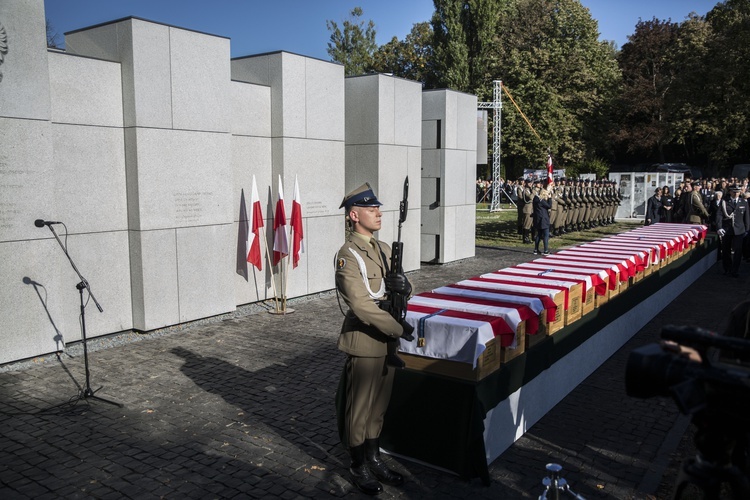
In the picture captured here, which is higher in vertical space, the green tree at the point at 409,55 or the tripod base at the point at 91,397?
the green tree at the point at 409,55

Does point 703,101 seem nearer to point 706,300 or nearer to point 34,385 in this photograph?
point 706,300

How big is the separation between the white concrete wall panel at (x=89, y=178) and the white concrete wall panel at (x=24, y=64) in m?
0.52

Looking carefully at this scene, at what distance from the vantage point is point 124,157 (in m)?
9.12

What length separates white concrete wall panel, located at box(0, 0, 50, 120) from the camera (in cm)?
751

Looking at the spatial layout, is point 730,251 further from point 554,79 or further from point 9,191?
point 554,79

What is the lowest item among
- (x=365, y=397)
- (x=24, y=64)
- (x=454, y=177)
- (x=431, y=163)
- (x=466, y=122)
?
(x=365, y=397)

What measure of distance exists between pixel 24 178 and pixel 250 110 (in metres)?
4.22

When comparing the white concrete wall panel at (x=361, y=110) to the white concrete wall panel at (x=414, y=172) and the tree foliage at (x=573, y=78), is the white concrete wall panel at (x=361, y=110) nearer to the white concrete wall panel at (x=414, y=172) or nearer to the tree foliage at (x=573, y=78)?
the white concrete wall panel at (x=414, y=172)

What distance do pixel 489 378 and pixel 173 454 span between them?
272 cm

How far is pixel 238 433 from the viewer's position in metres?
5.83

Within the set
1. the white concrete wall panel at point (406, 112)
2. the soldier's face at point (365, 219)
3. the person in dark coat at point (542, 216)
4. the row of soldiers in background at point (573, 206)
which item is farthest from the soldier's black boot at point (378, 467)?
the row of soldiers in background at point (573, 206)

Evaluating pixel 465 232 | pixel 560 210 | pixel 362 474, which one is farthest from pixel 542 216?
pixel 362 474

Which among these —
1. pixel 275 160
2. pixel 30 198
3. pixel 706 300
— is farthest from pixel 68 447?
pixel 706 300

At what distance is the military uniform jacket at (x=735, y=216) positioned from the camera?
13828 mm
